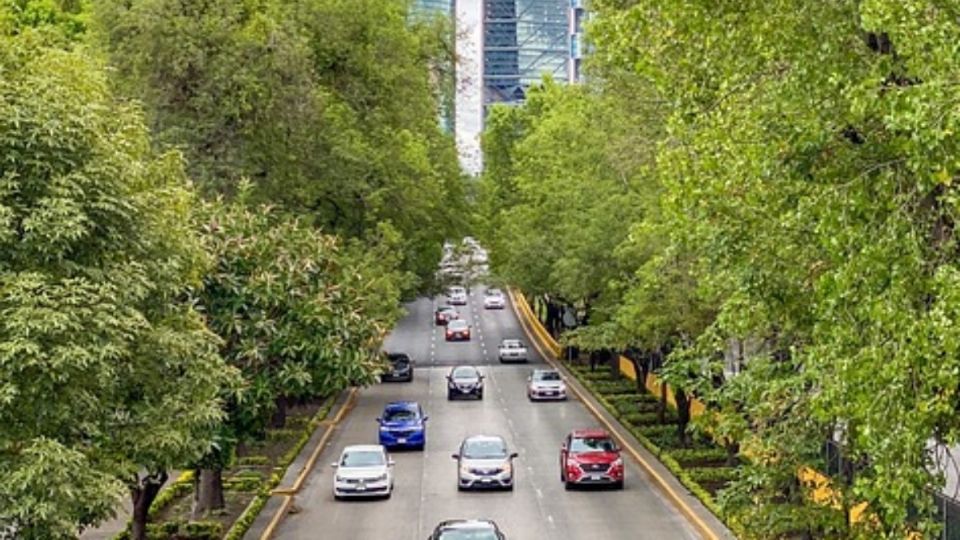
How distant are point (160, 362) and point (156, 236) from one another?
66.2 inches

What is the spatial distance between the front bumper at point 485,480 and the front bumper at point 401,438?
7.67 m

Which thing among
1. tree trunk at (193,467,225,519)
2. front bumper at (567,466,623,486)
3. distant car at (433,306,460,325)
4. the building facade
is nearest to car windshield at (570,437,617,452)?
front bumper at (567,466,623,486)

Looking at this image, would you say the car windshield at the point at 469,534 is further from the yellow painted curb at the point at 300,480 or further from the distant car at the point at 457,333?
the distant car at the point at 457,333

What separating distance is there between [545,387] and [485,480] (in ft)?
66.1

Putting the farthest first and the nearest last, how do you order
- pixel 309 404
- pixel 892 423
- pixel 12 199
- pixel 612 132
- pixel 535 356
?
1. pixel 535 356
2. pixel 309 404
3. pixel 612 132
4. pixel 12 199
5. pixel 892 423

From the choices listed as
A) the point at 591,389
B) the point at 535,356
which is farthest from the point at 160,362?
the point at 535,356

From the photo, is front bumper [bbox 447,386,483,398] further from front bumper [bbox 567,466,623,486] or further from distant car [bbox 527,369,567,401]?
front bumper [bbox 567,466,623,486]

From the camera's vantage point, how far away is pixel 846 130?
46.8 ft

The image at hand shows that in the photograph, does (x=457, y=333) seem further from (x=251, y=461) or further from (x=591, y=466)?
(x=591, y=466)

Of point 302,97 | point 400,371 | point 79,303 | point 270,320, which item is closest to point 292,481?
point 302,97

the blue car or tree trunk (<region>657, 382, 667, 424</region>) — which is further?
tree trunk (<region>657, 382, 667, 424</region>)

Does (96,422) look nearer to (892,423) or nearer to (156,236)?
(156,236)

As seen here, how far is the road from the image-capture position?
2964 centimetres

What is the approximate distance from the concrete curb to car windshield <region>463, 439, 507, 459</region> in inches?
164
